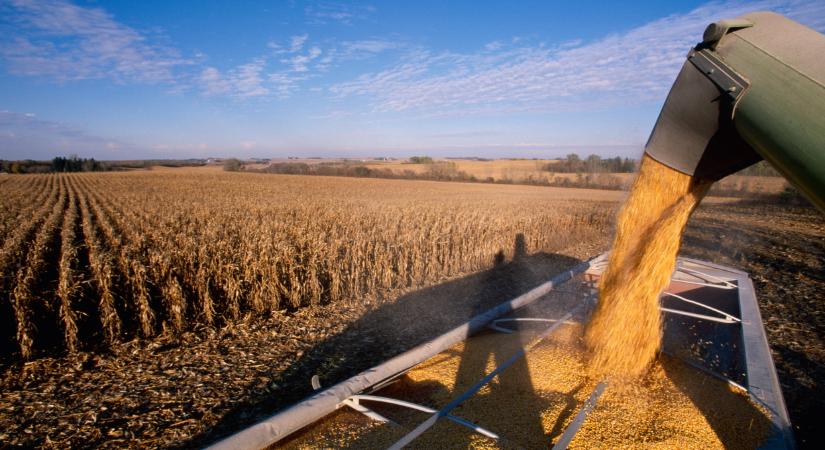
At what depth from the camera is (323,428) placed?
2383 mm

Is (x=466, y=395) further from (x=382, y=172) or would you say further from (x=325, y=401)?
(x=382, y=172)

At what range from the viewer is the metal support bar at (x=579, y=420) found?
6.73 ft

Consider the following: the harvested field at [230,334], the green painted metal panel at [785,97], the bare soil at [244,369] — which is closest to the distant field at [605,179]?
the harvested field at [230,334]

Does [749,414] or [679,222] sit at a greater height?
[679,222]

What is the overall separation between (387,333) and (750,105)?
14.3 ft

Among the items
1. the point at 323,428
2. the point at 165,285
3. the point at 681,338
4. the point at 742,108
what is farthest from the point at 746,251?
the point at 165,285

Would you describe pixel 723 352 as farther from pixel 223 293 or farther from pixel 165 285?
pixel 165 285

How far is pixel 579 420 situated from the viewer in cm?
233

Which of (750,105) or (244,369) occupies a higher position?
(750,105)

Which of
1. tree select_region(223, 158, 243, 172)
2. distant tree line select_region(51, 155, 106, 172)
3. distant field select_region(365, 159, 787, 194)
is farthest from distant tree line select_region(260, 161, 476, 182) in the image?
distant tree line select_region(51, 155, 106, 172)

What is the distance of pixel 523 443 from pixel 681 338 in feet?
10.2

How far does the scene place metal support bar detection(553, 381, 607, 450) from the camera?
2053 millimetres

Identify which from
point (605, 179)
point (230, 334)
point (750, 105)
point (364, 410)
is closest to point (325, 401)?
point (364, 410)

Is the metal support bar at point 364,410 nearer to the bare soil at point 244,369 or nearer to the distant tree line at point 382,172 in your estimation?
the bare soil at point 244,369
